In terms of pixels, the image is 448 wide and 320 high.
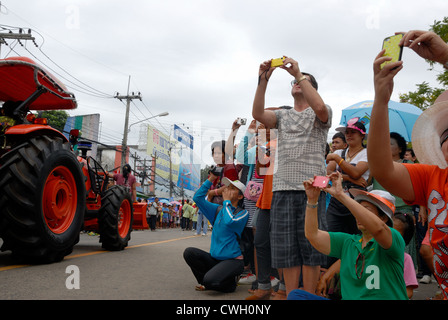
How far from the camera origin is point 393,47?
1561 mm

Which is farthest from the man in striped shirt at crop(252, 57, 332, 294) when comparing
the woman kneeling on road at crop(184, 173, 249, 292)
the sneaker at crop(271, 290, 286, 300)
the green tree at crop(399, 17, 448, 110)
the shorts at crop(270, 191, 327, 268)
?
the green tree at crop(399, 17, 448, 110)

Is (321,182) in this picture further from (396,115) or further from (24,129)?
(396,115)

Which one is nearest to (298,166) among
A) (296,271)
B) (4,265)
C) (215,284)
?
(296,271)

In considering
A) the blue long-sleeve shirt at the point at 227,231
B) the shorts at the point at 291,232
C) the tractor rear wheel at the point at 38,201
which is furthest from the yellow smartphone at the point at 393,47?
the tractor rear wheel at the point at 38,201

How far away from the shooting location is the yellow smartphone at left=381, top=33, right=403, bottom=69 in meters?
1.53

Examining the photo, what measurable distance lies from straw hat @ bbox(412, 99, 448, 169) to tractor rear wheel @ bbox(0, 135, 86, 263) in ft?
12.6

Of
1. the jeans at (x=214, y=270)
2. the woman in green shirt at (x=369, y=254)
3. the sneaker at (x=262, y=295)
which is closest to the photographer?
the woman in green shirt at (x=369, y=254)

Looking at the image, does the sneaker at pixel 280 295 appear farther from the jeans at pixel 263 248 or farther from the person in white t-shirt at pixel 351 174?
the person in white t-shirt at pixel 351 174

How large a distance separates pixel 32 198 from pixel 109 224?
7.72 feet

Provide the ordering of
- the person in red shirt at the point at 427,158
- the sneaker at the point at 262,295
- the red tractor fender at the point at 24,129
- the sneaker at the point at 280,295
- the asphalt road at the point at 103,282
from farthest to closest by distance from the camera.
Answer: the red tractor fender at the point at 24,129, the sneaker at the point at 262,295, the sneaker at the point at 280,295, the asphalt road at the point at 103,282, the person in red shirt at the point at 427,158

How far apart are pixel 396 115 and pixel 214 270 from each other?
13.5 feet

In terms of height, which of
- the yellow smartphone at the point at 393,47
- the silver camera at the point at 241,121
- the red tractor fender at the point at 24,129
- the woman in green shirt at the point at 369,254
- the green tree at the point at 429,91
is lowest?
the woman in green shirt at the point at 369,254

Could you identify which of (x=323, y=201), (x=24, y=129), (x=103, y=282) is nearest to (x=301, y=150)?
(x=323, y=201)

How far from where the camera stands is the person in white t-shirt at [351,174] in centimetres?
371
